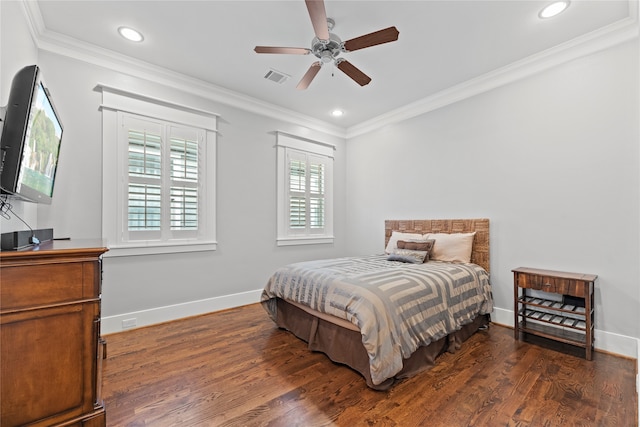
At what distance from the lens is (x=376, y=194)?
15.9ft

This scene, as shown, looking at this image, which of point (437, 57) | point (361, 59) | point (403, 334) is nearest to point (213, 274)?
point (403, 334)

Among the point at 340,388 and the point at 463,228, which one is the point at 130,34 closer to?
the point at 340,388

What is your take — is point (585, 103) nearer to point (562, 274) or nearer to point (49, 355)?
point (562, 274)

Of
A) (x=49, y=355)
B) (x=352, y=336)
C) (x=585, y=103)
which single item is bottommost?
(x=352, y=336)

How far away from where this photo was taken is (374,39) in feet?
7.13

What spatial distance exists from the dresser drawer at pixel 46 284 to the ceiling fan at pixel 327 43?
2053 mm

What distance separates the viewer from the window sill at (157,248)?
3010 millimetres

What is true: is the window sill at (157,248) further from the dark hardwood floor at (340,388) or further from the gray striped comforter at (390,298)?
the gray striped comforter at (390,298)

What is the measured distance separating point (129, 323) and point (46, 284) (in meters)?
2.04

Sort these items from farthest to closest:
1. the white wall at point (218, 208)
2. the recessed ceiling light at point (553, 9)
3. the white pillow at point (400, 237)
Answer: the white pillow at point (400, 237)
the white wall at point (218, 208)
the recessed ceiling light at point (553, 9)

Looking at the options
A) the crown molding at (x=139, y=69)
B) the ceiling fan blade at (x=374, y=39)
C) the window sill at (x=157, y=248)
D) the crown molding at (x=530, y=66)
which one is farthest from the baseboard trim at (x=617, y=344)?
the crown molding at (x=139, y=69)

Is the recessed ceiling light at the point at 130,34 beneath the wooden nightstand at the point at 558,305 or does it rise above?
above

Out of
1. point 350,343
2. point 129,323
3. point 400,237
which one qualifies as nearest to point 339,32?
point 400,237

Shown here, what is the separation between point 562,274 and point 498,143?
5.15 ft
